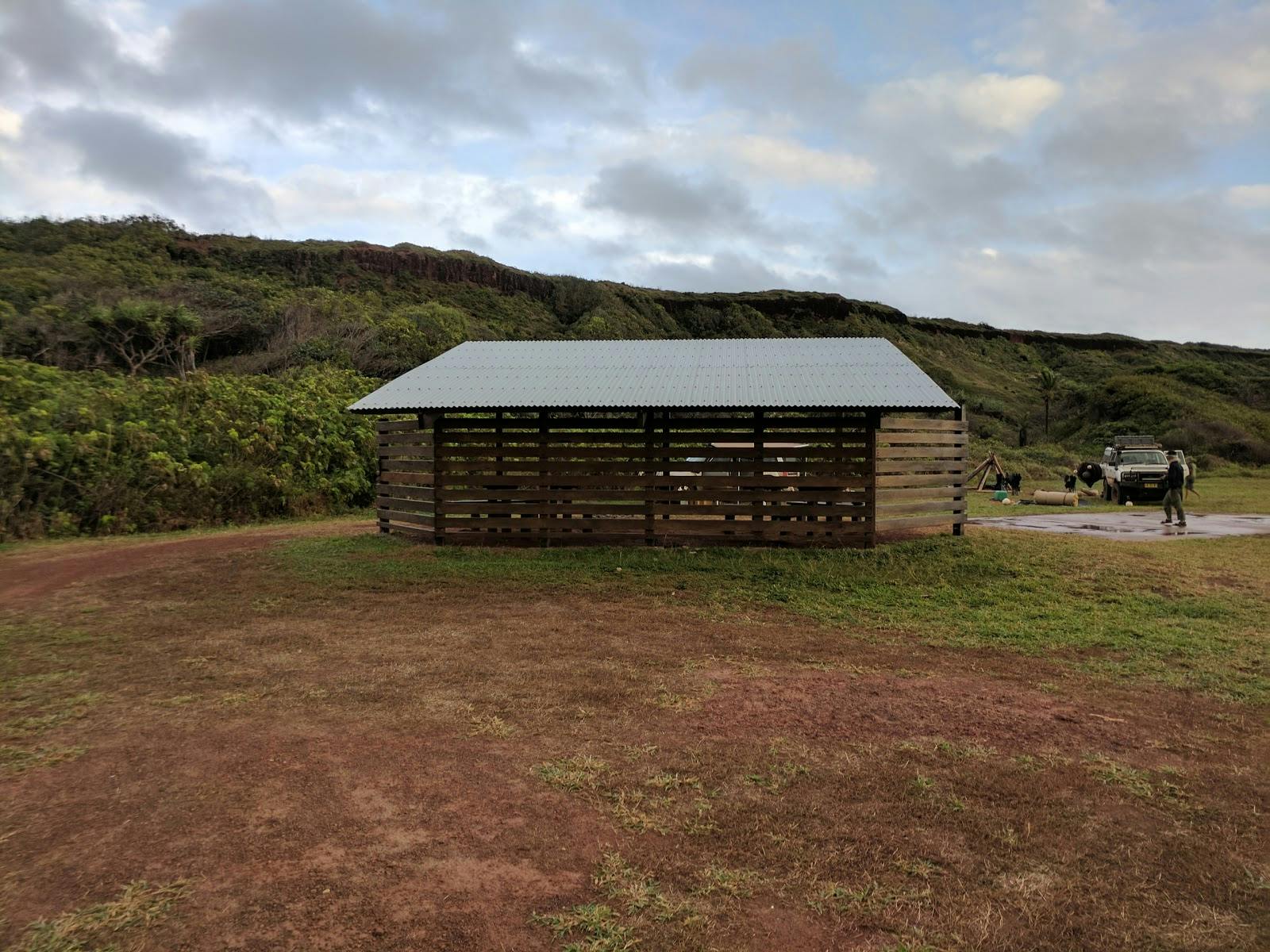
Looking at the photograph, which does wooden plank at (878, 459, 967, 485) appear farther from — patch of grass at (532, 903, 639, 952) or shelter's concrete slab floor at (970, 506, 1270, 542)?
patch of grass at (532, 903, 639, 952)

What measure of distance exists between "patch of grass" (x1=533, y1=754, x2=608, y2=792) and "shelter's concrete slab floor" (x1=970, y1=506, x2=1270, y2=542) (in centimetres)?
1236

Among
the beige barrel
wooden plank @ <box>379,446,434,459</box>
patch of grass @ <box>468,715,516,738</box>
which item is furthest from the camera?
the beige barrel

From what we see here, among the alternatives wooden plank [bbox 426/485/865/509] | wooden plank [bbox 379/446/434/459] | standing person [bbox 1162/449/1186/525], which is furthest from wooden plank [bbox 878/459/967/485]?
wooden plank [bbox 379/446/434/459]

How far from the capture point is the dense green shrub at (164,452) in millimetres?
14039

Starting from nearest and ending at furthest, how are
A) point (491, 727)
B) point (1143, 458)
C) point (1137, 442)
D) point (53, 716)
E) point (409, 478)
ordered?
1. point (491, 727)
2. point (53, 716)
3. point (409, 478)
4. point (1143, 458)
5. point (1137, 442)

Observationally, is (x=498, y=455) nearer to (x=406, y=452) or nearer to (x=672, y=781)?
(x=406, y=452)

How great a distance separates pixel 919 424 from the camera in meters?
→ 12.2

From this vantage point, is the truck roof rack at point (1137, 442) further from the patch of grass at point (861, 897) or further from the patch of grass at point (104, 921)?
the patch of grass at point (104, 921)

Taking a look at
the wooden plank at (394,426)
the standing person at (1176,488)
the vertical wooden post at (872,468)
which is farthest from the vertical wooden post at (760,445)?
the standing person at (1176,488)

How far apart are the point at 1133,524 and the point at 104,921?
1820cm

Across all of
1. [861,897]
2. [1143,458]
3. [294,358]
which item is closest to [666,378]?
[861,897]

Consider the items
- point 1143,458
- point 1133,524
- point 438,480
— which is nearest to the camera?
point 438,480

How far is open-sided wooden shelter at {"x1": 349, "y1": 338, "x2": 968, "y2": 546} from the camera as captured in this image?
11562 millimetres

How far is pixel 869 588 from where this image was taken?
9492mm
